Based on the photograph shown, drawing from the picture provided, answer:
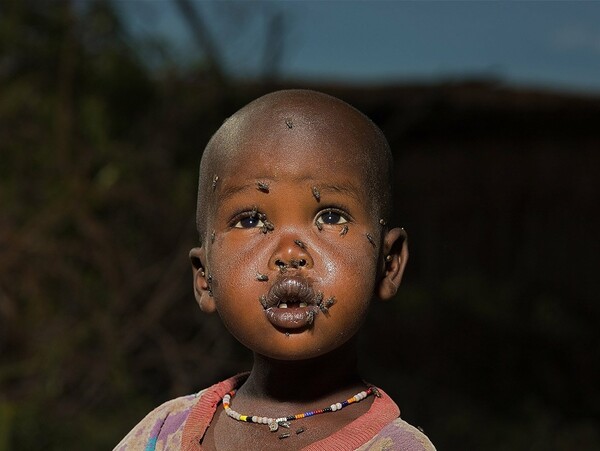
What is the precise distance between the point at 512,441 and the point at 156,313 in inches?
83.2

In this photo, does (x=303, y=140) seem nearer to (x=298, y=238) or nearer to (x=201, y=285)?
(x=298, y=238)

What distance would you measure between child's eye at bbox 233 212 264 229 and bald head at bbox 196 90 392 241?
0.09 m

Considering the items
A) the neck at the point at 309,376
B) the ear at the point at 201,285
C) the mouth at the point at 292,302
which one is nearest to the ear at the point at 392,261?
the neck at the point at 309,376

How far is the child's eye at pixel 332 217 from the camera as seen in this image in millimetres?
1852

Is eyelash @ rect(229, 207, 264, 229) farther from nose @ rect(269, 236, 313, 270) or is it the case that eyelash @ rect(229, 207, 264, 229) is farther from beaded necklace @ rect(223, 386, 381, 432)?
beaded necklace @ rect(223, 386, 381, 432)

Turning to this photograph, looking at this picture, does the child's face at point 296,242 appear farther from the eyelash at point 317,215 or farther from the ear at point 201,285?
the ear at point 201,285

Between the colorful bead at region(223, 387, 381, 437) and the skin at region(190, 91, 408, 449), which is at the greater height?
the skin at region(190, 91, 408, 449)

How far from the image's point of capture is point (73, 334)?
493cm

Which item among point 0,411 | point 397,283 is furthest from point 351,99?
point 397,283

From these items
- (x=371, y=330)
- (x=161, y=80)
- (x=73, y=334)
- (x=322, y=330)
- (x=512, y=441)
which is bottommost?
(x=512, y=441)

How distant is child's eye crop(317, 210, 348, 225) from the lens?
Result: 1852 mm

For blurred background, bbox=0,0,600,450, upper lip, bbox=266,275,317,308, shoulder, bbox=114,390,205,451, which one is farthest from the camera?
blurred background, bbox=0,0,600,450

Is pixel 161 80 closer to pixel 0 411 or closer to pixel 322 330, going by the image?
pixel 0 411

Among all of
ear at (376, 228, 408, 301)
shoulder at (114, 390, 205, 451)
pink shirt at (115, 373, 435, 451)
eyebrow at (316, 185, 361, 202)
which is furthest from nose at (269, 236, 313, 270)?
shoulder at (114, 390, 205, 451)
